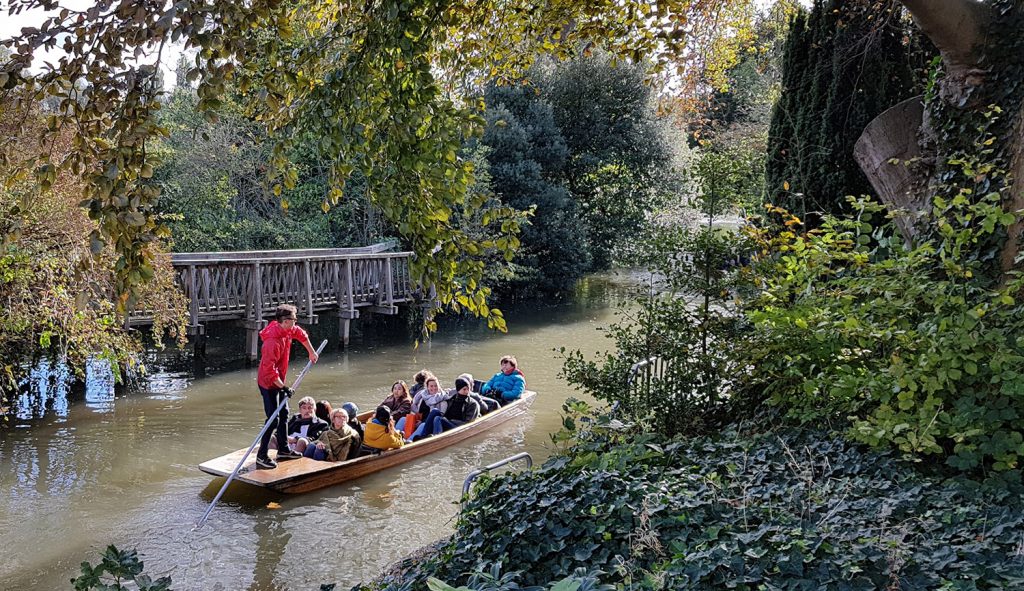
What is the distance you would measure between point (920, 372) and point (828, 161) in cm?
635

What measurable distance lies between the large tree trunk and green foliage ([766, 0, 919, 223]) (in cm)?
324

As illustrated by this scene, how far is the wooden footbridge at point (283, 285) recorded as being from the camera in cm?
1568

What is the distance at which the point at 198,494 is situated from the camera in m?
9.50

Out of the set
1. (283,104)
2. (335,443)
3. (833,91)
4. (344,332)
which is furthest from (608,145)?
(283,104)

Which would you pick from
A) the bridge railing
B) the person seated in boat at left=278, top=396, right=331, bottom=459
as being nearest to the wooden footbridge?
the bridge railing

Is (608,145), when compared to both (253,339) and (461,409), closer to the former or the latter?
(253,339)

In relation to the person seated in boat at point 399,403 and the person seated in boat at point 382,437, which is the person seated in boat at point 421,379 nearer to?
the person seated in boat at point 399,403

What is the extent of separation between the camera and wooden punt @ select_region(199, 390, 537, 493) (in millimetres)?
9211

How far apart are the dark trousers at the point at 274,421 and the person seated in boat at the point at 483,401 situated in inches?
121

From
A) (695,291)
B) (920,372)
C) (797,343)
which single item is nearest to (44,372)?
(695,291)

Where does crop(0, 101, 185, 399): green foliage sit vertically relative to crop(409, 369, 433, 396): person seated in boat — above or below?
above

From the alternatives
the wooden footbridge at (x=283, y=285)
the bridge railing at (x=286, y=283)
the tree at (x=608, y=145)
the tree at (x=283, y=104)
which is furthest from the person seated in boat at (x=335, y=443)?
the tree at (x=608, y=145)

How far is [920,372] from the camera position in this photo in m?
4.42

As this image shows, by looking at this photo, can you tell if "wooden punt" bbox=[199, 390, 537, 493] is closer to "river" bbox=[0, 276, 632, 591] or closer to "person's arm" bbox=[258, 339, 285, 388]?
"river" bbox=[0, 276, 632, 591]
